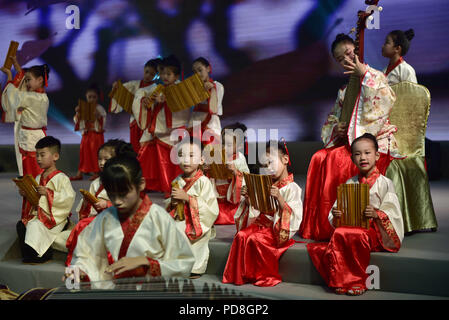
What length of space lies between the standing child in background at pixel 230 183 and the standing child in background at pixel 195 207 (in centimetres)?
75

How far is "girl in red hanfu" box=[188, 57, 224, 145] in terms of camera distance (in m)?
5.89

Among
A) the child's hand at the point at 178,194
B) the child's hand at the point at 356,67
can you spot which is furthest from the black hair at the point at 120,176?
the child's hand at the point at 356,67

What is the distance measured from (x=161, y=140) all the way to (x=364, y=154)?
10.3 feet

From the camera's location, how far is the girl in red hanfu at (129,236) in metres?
2.38

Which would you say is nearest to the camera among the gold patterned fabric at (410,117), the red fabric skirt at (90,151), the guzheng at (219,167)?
the gold patterned fabric at (410,117)

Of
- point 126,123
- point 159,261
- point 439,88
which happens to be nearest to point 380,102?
point 159,261

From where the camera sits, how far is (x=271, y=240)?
380 cm

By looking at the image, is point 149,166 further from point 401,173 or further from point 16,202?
point 401,173

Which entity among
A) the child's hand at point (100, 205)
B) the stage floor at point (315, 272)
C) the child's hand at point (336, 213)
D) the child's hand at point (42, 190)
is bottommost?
the stage floor at point (315, 272)

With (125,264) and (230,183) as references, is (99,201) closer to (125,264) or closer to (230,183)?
(230,183)

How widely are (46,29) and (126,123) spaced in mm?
2677

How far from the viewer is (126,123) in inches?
398

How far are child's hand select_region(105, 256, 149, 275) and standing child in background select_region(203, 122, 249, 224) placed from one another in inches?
96.7

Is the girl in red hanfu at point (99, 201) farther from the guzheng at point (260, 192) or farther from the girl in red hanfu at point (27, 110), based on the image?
the girl in red hanfu at point (27, 110)
